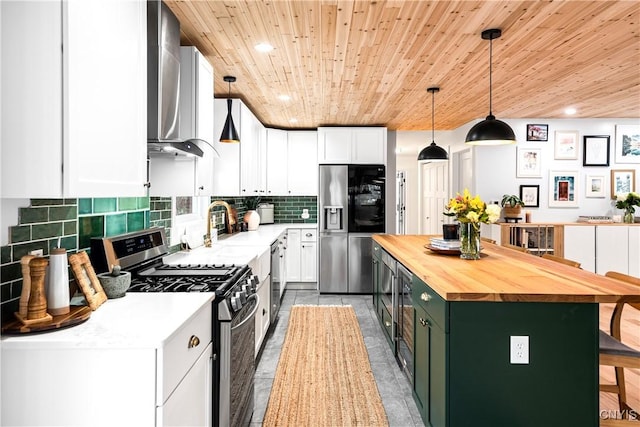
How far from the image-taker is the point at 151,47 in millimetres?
2102

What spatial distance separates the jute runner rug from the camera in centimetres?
257

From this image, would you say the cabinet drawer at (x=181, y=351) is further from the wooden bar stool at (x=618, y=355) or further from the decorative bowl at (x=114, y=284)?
the wooden bar stool at (x=618, y=355)

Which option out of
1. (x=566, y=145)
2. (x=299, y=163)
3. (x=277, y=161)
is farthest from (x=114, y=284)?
(x=566, y=145)

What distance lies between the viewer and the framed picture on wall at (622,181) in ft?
19.5

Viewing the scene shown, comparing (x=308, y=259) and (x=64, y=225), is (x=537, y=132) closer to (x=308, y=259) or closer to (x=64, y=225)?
(x=308, y=259)

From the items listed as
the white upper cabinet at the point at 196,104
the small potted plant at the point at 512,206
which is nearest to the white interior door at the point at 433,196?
the small potted plant at the point at 512,206

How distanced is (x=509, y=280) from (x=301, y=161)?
4.62 meters

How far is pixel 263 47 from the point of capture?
10.0ft

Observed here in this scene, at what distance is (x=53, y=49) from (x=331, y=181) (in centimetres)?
487

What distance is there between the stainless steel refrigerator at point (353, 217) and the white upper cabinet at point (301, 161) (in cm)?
50

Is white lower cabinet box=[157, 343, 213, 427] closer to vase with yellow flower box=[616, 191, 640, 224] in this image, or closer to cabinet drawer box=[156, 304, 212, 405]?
cabinet drawer box=[156, 304, 212, 405]

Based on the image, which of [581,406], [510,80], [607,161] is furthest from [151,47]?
[607,161]

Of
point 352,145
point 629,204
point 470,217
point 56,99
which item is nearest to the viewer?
point 56,99

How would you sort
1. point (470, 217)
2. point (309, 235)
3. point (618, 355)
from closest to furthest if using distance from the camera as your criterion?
point (618, 355), point (470, 217), point (309, 235)
